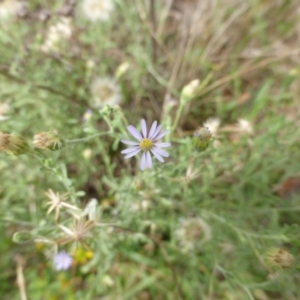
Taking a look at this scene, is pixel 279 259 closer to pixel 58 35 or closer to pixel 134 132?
pixel 134 132

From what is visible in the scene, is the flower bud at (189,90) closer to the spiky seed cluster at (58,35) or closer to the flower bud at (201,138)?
the flower bud at (201,138)

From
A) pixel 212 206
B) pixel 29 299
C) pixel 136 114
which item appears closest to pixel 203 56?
pixel 136 114

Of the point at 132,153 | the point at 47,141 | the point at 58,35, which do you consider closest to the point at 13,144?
the point at 47,141

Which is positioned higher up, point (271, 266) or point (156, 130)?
point (156, 130)

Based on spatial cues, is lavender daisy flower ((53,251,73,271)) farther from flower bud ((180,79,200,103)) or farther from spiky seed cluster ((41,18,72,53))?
spiky seed cluster ((41,18,72,53))

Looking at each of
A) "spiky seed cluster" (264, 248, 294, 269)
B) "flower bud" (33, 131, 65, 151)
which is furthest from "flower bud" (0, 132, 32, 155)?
"spiky seed cluster" (264, 248, 294, 269)

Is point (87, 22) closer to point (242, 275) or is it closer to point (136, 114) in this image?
point (136, 114)

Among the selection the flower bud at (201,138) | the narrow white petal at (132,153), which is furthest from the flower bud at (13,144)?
the flower bud at (201,138)
